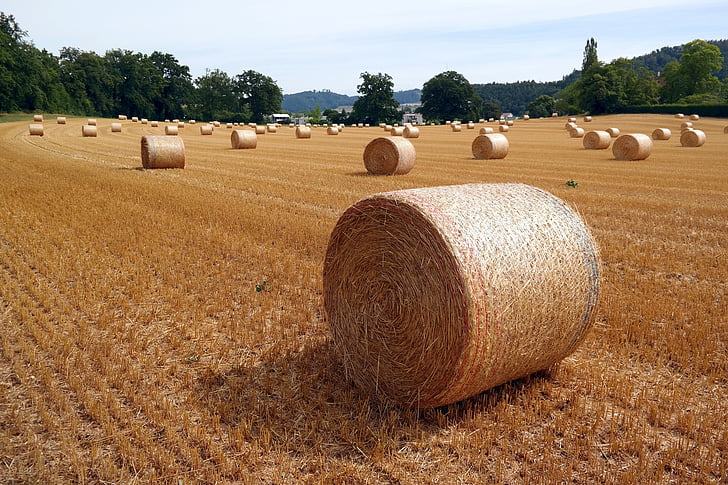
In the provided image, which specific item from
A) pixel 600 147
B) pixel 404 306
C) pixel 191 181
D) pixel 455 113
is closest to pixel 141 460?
pixel 404 306

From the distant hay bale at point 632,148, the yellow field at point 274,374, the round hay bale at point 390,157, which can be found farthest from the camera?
the distant hay bale at point 632,148

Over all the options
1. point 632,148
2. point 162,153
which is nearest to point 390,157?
point 162,153

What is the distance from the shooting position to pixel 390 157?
→ 20703mm

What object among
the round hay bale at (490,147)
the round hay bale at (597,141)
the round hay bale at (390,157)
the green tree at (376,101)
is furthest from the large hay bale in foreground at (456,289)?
the green tree at (376,101)

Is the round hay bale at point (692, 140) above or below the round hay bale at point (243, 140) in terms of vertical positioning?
below

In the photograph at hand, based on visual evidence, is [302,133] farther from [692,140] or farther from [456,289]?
[456,289]

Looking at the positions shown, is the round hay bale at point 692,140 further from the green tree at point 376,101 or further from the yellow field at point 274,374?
the green tree at point 376,101

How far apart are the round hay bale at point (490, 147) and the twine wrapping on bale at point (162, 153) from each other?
12.6m

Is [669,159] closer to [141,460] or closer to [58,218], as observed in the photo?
[58,218]

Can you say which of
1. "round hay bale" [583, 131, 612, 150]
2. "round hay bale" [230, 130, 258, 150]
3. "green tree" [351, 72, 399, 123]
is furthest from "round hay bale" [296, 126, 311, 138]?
"green tree" [351, 72, 399, 123]

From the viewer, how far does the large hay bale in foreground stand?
193 inches

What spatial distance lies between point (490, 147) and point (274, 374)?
75.1ft

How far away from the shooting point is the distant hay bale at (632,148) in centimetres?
2655

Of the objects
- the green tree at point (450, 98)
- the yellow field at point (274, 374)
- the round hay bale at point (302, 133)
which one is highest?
the green tree at point (450, 98)
